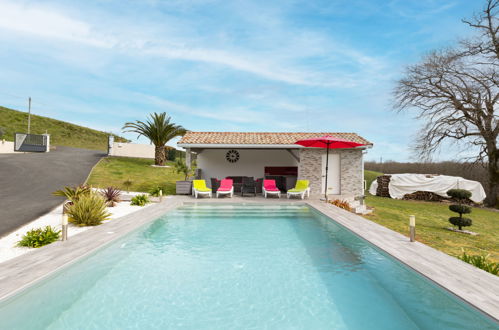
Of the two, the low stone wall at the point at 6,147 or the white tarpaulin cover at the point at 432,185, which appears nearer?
the white tarpaulin cover at the point at 432,185

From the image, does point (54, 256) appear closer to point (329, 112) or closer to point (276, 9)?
point (276, 9)

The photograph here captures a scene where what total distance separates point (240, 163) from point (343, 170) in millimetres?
6188

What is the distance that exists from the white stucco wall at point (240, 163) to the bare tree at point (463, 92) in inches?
372

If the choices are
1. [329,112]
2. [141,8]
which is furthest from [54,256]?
[329,112]

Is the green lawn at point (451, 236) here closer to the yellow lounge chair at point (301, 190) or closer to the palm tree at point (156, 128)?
the yellow lounge chair at point (301, 190)

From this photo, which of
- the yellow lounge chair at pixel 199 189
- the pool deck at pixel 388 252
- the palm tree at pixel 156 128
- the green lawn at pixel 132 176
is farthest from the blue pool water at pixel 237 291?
the palm tree at pixel 156 128

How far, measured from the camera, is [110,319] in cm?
320

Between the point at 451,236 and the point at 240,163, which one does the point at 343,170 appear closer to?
the point at 240,163

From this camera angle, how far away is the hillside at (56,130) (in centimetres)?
3872

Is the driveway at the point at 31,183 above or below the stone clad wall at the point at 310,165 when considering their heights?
below

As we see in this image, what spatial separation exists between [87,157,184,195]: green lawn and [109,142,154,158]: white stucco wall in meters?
3.22

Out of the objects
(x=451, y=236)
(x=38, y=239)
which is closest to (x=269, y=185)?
(x=451, y=236)

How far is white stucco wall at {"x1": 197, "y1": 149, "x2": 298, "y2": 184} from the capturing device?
16797mm

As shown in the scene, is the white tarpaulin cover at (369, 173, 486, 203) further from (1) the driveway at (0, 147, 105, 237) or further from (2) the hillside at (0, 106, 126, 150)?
(2) the hillside at (0, 106, 126, 150)
